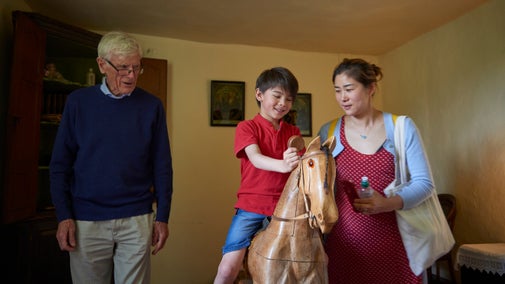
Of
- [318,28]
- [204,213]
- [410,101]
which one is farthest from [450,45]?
[204,213]

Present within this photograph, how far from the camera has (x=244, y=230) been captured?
1436 mm

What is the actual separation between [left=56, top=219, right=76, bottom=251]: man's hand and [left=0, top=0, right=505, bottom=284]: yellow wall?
7.66 feet

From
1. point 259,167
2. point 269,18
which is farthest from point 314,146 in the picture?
point 269,18

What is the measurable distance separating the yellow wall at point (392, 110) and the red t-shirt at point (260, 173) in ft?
7.60

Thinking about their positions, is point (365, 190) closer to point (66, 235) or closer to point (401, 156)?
point (401, 156)

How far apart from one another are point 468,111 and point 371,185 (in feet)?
7.71

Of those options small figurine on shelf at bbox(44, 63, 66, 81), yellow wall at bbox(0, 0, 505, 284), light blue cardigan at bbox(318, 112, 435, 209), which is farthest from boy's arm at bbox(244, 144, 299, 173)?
yellow wall at bbox(0, 0, 505, 284)

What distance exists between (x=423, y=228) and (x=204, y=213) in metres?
2.74

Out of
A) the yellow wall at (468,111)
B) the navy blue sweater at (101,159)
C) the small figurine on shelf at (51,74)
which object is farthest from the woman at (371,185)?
the small figurine on shelf at (51,74)

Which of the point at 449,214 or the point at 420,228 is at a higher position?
the point at 420,228

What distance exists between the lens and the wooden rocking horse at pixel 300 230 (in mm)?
1103

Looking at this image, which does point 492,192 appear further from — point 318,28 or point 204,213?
point 204,213

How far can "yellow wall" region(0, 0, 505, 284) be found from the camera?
302 cm

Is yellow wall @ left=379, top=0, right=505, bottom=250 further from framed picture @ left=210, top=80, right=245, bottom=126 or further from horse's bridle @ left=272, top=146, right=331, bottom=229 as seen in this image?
horse's bridle @ left=272, top=146, right=331, bottom=229
